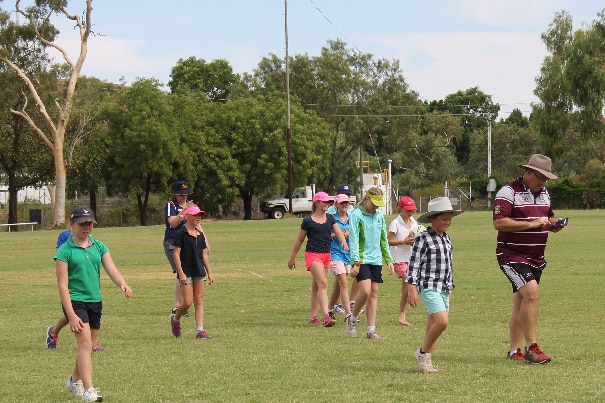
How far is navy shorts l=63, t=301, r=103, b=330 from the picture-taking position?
28.3 feet

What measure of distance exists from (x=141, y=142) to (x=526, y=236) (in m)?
56.9

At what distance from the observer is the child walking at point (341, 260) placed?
13.6m

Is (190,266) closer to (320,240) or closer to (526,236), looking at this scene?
(320,240)

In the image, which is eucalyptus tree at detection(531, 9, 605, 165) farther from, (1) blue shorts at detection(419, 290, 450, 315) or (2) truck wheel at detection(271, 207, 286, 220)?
(1) blue shorts at detection(419, 290, 450, 315)

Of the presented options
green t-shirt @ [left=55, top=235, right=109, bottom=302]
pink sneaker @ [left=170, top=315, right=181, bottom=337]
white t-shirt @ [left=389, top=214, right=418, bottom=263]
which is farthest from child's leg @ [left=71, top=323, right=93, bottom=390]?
white t-shirt @ [left=389, top=214, right=418, bottom=263]

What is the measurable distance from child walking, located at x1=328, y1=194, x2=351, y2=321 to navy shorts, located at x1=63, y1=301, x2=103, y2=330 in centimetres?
473

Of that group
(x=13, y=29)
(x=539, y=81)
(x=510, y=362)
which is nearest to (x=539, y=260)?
(x=510, y=362)

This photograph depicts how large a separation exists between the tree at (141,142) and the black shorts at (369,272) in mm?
52952

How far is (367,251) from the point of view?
41.7 ft

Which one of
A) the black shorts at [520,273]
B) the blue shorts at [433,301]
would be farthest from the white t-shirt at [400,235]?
the blue shorts at [433,301]

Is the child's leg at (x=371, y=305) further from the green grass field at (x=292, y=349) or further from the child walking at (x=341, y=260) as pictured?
the child walking at (x=341, y=260)

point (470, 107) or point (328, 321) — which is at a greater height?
point (470, 107)

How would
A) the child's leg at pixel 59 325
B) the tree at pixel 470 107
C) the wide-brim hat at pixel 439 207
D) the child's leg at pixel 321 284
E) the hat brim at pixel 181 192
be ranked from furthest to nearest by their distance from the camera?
the tree at pixel 470 107 < the hat brim at pixel 181 192 < the child's leg at pixel 321 284 < the child's leg at pixel 59 325 < the wide-brim hat at pixel 439 207

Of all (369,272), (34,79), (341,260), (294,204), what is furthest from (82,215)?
(294,204)
